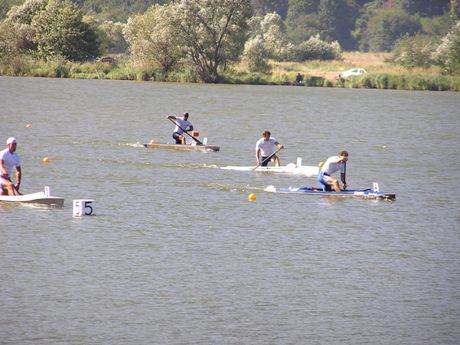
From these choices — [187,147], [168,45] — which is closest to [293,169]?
[187,147]

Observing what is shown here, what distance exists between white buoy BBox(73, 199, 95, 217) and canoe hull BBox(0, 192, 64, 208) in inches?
36.1

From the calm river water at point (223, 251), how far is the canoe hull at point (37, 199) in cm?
22

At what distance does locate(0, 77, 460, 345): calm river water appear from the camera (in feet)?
A: 59.2

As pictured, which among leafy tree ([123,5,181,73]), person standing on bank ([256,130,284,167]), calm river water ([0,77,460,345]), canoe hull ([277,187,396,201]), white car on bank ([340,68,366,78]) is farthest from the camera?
white car on bank ([340,68,366,78])

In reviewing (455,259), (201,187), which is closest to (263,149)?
(201,187)

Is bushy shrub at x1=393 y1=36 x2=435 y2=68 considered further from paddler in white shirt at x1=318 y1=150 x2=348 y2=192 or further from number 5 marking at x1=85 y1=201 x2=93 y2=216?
number 5 marking at x1=85 y1=201 x2=93 y2=216

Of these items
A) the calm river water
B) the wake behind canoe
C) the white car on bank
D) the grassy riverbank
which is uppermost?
the white car on bank

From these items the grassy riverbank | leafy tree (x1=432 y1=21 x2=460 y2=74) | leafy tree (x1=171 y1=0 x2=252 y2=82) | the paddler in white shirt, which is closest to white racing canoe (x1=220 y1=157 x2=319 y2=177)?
the paddler in white shirt

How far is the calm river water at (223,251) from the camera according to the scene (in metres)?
18.0

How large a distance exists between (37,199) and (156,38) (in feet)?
191

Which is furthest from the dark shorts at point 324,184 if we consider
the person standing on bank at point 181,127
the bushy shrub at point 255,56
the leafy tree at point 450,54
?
the leafy tree at point 450,54

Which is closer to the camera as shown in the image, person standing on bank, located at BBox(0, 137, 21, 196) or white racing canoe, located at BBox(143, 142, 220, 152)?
person standing on bank, located at BBox(0, 137, 21, 196)

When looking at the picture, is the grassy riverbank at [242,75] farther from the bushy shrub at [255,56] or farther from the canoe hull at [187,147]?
the canoe hull at [187,147]

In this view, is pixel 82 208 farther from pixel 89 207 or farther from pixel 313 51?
pixel 313 51
